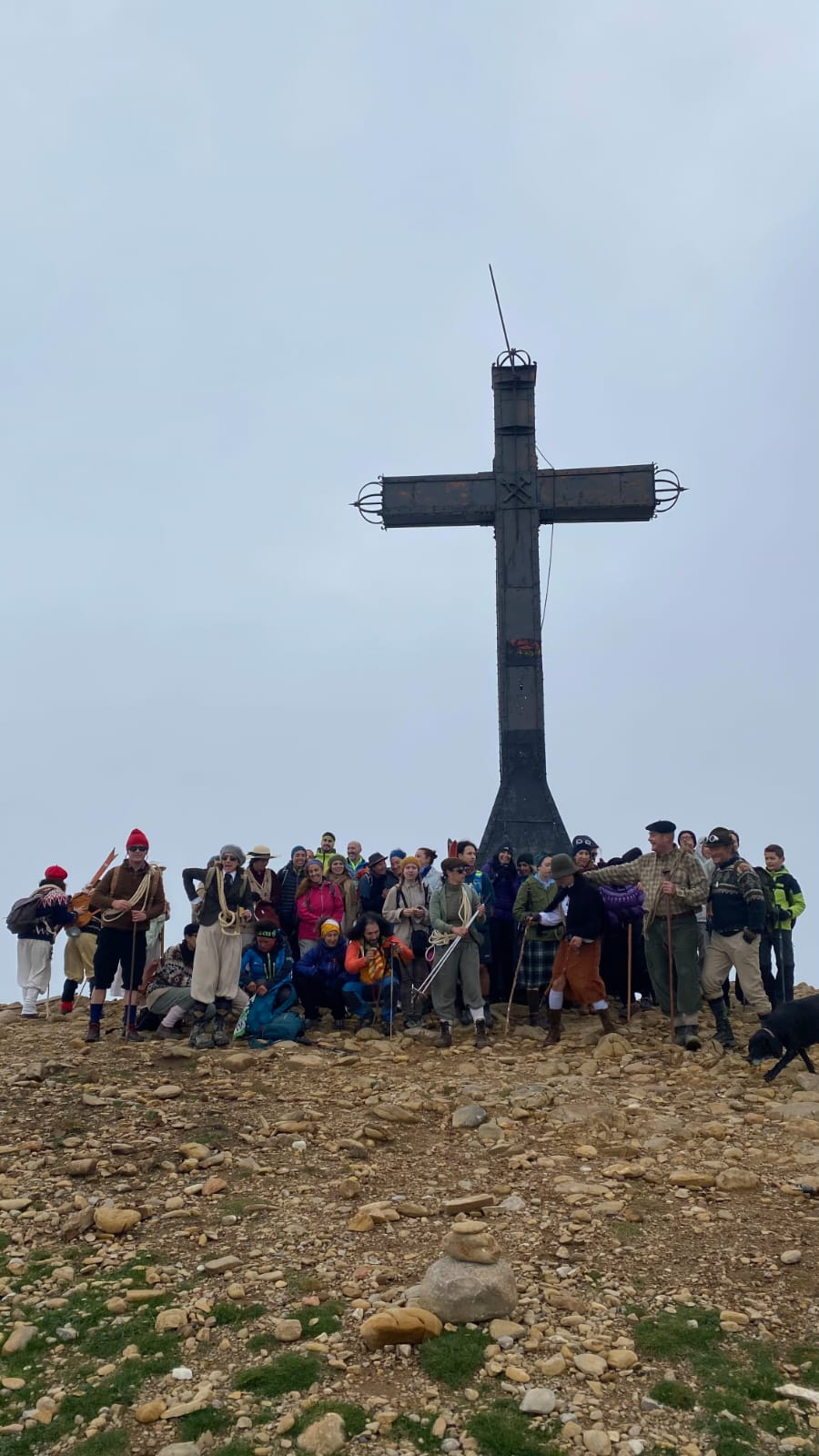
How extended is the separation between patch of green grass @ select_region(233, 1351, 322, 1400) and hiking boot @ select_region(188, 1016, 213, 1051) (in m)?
5.71

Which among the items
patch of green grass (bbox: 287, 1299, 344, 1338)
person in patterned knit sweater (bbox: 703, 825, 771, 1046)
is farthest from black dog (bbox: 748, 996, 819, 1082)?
patch of green grass (bbox: 287, 1299, 344, 1338)

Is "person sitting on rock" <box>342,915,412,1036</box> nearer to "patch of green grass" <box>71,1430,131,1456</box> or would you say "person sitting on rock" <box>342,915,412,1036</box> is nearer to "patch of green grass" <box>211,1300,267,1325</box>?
"patch of green grass" <box>211,1300,267,1325</box>

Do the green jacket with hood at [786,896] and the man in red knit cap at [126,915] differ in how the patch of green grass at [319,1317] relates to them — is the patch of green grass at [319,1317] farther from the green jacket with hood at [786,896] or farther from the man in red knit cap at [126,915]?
the green jacket with hood at [786,896]

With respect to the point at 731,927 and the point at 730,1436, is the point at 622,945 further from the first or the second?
the point at 730,1436

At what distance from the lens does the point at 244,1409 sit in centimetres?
484

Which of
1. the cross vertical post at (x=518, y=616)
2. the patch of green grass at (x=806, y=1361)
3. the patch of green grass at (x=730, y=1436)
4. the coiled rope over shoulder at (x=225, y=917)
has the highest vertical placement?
the cross vertical post at (x=518, y=616)

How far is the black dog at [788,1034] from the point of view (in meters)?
9.34

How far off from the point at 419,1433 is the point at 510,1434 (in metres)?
0.42

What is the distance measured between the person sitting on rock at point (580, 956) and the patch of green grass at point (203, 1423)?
6.67 meters

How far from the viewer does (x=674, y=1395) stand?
4.81m

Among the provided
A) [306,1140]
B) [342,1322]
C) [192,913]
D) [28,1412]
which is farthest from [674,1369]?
[192,913]

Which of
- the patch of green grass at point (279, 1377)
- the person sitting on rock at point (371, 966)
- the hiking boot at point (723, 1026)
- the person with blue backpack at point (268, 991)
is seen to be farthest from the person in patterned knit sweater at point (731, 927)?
the patch of green grass at point (279, 1377)

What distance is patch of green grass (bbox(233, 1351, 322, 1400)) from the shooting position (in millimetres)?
4969

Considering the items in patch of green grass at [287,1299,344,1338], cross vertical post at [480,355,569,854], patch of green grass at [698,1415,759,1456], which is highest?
cross vertical post at [480,355,569,854]
